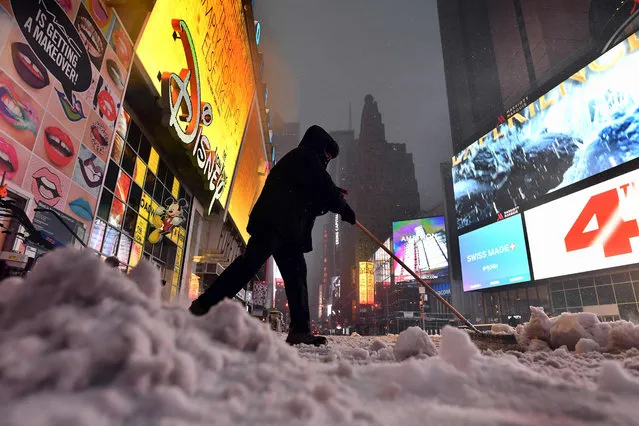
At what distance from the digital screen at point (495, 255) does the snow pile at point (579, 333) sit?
2071cm

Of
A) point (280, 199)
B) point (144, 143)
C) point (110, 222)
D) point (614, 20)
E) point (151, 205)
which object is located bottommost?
point (280, 199)

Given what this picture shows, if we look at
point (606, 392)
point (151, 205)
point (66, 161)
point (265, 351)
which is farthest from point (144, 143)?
point (606, 392)

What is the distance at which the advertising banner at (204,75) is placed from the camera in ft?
25.8

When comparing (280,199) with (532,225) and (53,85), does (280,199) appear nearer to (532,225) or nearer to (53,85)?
(53,85)

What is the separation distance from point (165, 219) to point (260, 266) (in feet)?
28.6

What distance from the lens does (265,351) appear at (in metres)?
1.20

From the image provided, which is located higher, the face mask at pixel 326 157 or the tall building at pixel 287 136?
the tall building at pixel 287 136

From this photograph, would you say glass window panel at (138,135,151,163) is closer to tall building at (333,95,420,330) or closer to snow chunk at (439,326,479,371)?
snow chunk at (439,326,479,371)

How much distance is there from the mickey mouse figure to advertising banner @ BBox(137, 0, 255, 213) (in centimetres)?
145

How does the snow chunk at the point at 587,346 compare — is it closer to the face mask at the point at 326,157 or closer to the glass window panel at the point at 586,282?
the face mask at the point at 326,157

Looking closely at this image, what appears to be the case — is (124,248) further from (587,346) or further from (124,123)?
(587,346)

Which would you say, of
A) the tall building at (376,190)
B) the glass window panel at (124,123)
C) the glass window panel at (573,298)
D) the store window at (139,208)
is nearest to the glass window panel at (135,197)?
the store window at (139,208)

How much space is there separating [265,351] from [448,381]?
2.17 ft

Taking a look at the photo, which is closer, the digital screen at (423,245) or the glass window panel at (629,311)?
the glass window panel at (629,311)
